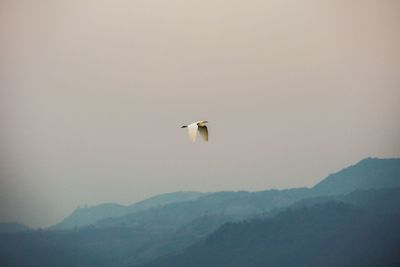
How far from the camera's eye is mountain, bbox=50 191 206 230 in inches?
123

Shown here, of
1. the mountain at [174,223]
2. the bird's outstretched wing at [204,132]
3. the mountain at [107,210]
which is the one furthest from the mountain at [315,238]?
the bird's outstretched wing at [204,132]

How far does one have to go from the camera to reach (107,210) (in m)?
3.12

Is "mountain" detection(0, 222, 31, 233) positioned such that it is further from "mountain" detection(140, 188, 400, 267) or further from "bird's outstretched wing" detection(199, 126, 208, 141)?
"bird's outstretched wing" detection(199, 126, 208, 141)

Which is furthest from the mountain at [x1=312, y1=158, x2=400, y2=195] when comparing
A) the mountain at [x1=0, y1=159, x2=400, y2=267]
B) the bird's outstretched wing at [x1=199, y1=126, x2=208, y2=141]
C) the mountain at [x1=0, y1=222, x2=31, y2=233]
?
the mountain at [x1=0, y1=222, x2=31, y2=233]

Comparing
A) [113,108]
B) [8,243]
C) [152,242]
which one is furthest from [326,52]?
[8,243]

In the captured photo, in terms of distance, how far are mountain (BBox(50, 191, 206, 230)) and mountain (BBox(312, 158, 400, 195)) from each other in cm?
70

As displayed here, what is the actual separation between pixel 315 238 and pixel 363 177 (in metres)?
0.42

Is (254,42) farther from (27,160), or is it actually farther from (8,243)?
(8,243)

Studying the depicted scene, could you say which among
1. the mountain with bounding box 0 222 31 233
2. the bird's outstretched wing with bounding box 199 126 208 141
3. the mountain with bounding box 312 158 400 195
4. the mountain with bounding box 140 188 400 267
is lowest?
the mountain with bounding box 140 188 400 267

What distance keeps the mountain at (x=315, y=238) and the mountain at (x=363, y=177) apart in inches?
1.8

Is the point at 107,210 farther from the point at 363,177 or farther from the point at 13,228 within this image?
the point at 363,177

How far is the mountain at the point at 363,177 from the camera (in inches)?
124

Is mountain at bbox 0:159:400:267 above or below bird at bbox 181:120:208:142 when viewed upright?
below

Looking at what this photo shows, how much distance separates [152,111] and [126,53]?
1.12 ft
